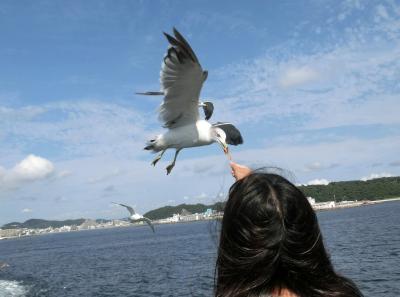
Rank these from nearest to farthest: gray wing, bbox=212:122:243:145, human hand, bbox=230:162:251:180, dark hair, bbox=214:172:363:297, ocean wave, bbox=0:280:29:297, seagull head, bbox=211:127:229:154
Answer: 1. dark hair, bbox=214:172:363:297
2. human hand, bbox=230:162:251:180
3. seagull head, bbox=211:127:229:154
4. gray wing, bbox=212:122:243:145
5. ocean wave, bbox=0:280:29:297

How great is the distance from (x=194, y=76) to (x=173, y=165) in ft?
3.85

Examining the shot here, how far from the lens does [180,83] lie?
19.8 ft

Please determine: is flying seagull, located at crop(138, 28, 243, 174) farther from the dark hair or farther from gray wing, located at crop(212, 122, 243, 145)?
the dark hair

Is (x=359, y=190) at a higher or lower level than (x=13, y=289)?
higher

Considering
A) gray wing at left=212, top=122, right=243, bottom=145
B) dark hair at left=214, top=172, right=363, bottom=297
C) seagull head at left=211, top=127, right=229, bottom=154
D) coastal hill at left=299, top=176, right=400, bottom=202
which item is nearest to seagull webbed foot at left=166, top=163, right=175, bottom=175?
seagull head at left=211, top=127, right=229, bottom=154

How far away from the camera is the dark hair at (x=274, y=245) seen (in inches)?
71.4

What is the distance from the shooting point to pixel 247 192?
1854 mm

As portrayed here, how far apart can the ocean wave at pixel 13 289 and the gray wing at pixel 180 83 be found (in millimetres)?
26403

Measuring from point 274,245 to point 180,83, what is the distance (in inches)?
173

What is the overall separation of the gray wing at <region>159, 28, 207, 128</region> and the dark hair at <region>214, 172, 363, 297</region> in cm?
337

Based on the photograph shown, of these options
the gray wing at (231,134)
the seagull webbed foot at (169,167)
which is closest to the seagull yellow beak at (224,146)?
the gray wing at (231,134)

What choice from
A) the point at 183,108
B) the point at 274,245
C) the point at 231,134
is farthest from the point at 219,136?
the point at 274,245

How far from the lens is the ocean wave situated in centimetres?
2988

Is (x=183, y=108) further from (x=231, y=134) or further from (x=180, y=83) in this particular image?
(x=231, y=134)
